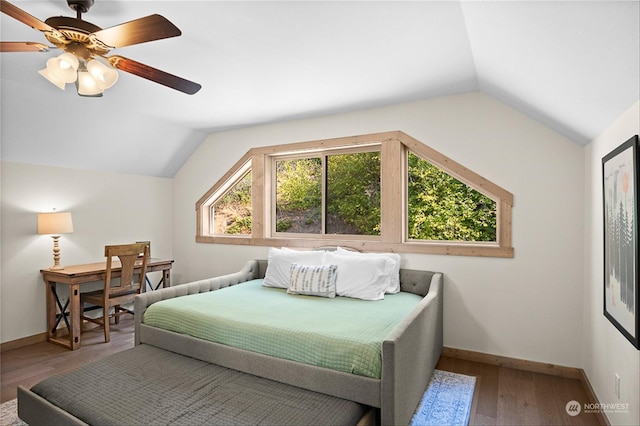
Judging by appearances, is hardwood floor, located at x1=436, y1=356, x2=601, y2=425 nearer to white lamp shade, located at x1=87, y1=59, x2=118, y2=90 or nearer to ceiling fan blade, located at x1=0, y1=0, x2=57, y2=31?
white lamp shade, located at x1=87, y1=59, x2=118, y2=90

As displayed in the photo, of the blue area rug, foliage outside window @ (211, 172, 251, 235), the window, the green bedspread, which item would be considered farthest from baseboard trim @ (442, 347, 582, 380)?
foliage outside window @ (211, 172, 251, 235)

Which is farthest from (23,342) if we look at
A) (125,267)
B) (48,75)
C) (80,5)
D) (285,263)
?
(80,5)

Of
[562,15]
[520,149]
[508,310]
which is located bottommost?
[508,310]

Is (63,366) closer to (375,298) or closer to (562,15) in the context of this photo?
(375,298)

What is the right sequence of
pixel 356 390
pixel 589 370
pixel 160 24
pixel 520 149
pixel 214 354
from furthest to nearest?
1. pixel 520 149
2. pixel 589 370
3. pixel 214 354
4. pixel 356 390
5. pixel 160 24

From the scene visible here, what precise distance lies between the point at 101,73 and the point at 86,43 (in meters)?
0.16

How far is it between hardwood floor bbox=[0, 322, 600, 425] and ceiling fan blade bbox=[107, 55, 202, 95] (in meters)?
2.50

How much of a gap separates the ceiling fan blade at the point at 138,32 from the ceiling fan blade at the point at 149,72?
169mm

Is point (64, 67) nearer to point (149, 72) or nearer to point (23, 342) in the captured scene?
point (149, 72)

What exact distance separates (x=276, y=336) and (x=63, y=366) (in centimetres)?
220

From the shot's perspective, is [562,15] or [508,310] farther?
[508,310]

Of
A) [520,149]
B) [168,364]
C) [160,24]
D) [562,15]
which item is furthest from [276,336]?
[520,149]

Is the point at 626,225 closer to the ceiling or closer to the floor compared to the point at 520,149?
closer to the floor

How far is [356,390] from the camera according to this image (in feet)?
6.40
